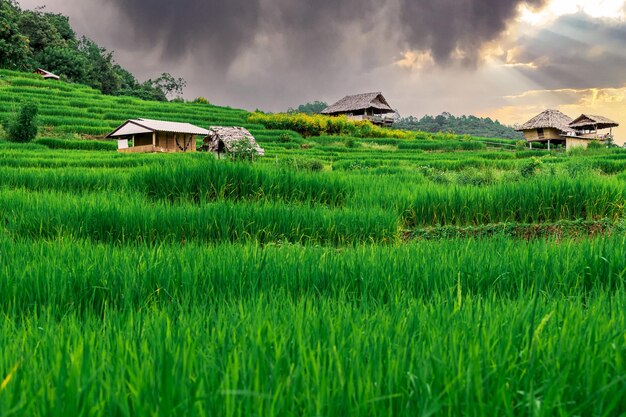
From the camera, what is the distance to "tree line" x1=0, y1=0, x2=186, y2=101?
45.8 meters

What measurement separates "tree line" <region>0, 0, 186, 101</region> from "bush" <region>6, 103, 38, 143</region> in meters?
30.0

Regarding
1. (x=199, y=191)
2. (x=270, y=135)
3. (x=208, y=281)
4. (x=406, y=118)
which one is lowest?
(x=208, y=281)

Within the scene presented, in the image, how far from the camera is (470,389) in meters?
1.11

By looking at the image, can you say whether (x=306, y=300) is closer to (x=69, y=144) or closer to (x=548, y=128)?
(x=69, y=144)

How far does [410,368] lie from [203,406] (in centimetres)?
53

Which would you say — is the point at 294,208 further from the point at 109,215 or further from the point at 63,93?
the point at 63,93

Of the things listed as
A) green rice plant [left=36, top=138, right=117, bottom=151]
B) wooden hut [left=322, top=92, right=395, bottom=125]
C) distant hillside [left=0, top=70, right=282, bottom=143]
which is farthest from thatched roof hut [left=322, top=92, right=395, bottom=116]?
green rice plant [left=36, top=138, right=117, bottom=151]

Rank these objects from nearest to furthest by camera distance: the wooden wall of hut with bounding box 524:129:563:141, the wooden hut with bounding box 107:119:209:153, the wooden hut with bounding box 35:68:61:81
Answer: the wooden hut with bounding box 107:119:209:153 < the wooden wall of hut with bounding box 524:129:563:141 < the wooden hut with bounding box 35:68:61:81

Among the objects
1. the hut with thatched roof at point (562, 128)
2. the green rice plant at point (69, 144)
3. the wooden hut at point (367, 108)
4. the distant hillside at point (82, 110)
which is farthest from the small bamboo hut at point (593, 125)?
the green rice plant at point (69, 144)

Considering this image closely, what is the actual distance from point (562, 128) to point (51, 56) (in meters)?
56.7

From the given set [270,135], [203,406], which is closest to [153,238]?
[203,406]

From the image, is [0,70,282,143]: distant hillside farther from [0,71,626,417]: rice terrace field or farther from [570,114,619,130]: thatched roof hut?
[570,114,619,130]: thatched roof hut

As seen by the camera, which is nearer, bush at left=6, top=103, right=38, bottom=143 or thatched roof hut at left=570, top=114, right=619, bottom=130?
bush at left=6, top=103, right=38, bottom=143

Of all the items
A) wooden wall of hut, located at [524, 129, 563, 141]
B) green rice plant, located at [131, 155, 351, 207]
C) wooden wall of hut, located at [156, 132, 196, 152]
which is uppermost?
wooden wall of hut, located at [524, 129, 563, 141]
